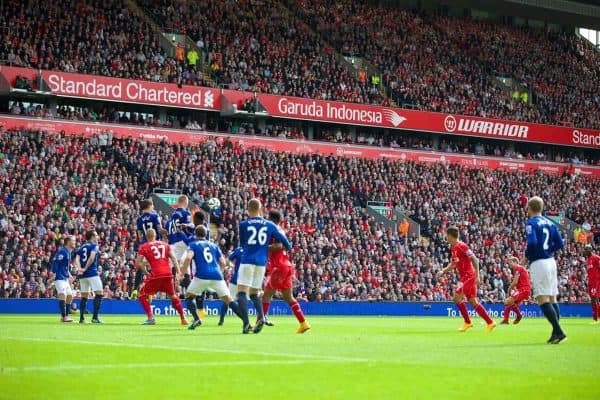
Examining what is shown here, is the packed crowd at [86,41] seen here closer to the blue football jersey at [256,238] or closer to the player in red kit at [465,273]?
the player in red kit at [465,273]

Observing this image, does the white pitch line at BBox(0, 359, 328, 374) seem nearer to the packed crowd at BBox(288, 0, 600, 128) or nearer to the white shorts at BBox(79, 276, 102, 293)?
the white shorts at BBox(79, 276, 102, 293)

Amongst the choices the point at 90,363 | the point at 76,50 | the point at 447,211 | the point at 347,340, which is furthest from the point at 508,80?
the point at 90,363

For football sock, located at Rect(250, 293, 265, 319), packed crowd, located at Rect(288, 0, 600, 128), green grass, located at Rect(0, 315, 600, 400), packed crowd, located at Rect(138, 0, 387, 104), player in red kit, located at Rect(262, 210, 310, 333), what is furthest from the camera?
packed crowd, located at Rect(288, 0, 600, 128)

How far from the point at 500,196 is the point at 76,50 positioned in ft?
84.3

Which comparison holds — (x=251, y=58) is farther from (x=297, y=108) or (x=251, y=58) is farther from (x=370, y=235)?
(x=370, y=235)

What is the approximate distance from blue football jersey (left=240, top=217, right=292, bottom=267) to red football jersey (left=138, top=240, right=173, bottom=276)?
3.96 metres

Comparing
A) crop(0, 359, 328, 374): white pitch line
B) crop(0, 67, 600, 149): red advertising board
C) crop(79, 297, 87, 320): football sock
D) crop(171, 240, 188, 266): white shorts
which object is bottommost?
crop(79, 297, 87, 320): football sock

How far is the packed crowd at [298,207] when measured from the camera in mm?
40062

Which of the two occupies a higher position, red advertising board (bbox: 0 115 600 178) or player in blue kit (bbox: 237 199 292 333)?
red advertising board (bbox: 0 115 600 178)

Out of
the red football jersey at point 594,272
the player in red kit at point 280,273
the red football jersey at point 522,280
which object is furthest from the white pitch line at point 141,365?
the red football jersey at point 594,272

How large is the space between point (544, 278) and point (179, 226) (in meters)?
11.2

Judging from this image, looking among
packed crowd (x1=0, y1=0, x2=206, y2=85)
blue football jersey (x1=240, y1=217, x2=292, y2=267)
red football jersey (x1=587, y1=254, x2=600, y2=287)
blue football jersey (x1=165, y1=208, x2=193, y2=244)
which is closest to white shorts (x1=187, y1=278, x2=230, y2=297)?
blue football jersey (x1=240, y1=217, x2=292, y2=267)

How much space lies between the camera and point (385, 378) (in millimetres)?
11320

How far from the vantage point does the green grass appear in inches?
397
